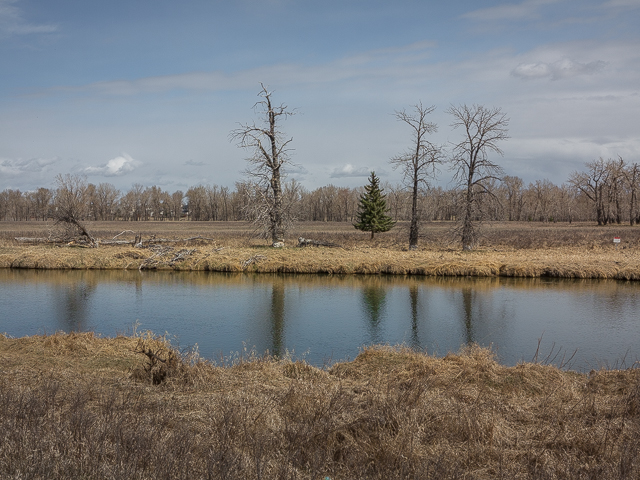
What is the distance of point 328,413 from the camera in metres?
6.96

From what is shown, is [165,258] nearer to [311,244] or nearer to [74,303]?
[311,244]

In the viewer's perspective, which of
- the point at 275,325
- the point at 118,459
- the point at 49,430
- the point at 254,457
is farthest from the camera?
the point at 275,325

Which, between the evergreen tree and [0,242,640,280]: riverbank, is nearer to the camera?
[0,242,640,280]: riverbank

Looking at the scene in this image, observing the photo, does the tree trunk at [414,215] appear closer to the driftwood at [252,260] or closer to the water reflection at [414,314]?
the water reflection at [414,314]

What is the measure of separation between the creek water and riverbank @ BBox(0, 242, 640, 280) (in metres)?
1.15

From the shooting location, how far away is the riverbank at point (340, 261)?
28734mm

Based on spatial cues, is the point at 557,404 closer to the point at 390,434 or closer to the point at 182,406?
the point at 390,434

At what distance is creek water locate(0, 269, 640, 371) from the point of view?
14328 mm

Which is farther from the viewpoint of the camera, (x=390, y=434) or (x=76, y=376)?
(x=76, y=376)

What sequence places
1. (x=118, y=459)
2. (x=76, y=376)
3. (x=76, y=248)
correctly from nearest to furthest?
1. (x=118, y=459)
2. (x=76, y=376)
3. (x=76, y=248)

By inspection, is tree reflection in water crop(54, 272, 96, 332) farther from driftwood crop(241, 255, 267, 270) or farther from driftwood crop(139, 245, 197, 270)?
driftwood crop(241, 255, 267, 270)

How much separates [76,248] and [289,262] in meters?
16.2

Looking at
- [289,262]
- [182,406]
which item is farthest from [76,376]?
[289,262]

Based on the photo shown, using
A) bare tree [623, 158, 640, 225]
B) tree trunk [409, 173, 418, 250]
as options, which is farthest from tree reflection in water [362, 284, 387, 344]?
bare tree [623, 158, 640, 225]
